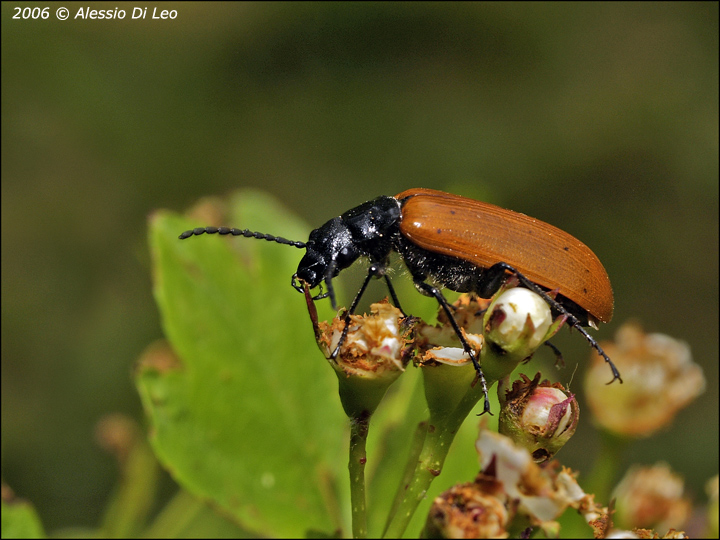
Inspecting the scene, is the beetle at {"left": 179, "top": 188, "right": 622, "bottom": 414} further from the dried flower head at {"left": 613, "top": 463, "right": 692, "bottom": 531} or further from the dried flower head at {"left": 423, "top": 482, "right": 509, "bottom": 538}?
the dried flower head at {"left": 423, "top": 482, "right": 509, "bottom": 538}

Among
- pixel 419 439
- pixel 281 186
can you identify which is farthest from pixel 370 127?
pixel 419 439

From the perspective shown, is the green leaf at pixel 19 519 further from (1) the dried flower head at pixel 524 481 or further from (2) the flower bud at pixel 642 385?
(2) the flower bud at pixel 642 385

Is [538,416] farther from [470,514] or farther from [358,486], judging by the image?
[358,486]

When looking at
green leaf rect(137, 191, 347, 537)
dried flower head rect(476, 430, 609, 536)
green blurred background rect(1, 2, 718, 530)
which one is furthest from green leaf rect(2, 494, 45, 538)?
green blurred background rect(1, 2, 718, 530)

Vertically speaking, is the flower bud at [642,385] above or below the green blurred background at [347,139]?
below

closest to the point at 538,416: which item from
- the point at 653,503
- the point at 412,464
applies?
the point at 412,464

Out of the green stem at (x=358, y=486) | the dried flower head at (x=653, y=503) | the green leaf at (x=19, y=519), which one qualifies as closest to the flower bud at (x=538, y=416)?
the green stem at (x=358, y=486)
